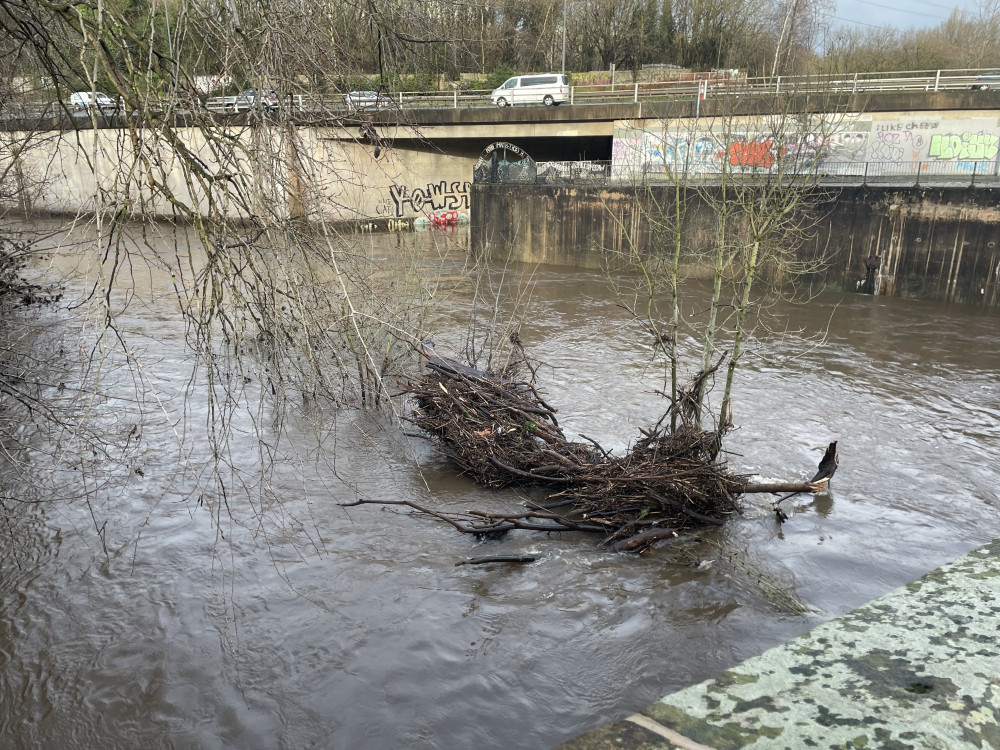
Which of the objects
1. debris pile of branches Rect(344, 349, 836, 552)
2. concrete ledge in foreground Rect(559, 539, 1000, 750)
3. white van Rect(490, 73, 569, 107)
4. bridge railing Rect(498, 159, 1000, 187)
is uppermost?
white van Rect(490, 73, 569, 107)

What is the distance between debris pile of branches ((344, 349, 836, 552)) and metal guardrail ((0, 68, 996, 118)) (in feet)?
10.2

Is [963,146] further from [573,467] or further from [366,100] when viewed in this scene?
[366,100]

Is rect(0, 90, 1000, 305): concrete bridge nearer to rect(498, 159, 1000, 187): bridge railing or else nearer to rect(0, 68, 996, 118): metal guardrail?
rect(498, 159, 1000, 187): bridge railing

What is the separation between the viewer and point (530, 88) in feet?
108

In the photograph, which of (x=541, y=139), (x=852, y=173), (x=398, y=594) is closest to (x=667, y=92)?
(x=541, y=139)

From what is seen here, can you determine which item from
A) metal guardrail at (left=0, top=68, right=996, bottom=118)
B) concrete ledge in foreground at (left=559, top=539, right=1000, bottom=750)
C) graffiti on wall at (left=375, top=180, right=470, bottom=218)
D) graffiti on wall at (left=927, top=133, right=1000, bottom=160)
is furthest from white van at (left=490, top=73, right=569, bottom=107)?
concrete ledge in foreground at (left=559, top=539, right=1000, bottom=750)

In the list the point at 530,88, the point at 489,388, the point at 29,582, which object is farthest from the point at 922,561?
the point at 530,88

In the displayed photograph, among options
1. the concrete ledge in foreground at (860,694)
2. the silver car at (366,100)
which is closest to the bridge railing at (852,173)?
the silver car at (366,100)

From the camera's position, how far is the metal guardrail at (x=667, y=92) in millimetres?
4176

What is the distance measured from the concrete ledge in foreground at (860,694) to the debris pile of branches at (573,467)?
2.72 meters

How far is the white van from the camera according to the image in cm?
3262

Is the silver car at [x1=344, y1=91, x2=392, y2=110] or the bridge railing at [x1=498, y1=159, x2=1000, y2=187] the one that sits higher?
the silver car at [x1=344, y1=91, x2=392, y2=110]

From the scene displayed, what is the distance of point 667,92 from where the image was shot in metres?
30.3

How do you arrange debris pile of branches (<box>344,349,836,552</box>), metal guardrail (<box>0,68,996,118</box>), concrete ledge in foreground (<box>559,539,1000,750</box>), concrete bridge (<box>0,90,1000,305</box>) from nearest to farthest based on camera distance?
concrete ledge in foreground (<box>559,539,1000,750</box>) < metal guardrail (<box>0,68,996,118</box>) < debris pile of branches (<box>344,349,836,552</box>) < concrete bridge (<box>0,90,1000,305</box>)
